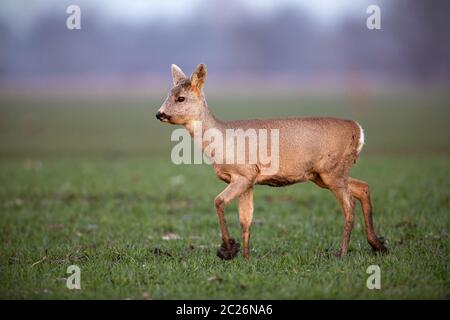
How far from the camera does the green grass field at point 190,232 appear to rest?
308 inches

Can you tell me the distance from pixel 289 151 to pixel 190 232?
284cm

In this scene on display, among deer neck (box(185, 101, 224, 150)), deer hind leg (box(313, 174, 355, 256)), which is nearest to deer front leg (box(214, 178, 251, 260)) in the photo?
deer neck (box(185, 101, 224, 150))

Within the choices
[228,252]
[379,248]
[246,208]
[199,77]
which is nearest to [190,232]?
[246,208]

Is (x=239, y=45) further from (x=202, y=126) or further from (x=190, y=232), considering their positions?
(x=202, y=126)

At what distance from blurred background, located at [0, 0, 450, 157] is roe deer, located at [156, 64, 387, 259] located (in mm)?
15879

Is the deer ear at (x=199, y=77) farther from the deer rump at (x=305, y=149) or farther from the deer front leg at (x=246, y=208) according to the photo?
the deer front leg at (x=246, y=208)

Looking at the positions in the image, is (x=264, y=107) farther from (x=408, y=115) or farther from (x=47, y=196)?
(x=47, y=196)

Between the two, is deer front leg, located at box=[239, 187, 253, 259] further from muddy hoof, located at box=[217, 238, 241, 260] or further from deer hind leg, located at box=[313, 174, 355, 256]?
deer hind leg, located at box=[313, 174, 355, 256]

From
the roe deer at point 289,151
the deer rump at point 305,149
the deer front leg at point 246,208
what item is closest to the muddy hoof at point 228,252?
the roe deer at point 289,151

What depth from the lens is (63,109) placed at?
166ft

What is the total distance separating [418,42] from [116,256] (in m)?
90.4

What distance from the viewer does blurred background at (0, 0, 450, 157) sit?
3419 centimetres

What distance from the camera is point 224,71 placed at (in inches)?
4906
